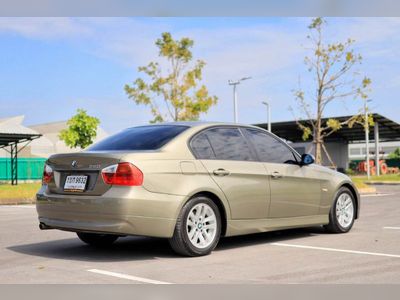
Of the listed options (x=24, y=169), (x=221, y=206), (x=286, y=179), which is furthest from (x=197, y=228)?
(x=24, y=169)

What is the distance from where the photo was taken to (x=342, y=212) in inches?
357

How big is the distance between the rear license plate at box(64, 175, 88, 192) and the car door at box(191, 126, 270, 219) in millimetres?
1311

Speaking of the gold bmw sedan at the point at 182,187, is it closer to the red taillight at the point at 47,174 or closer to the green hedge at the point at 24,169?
the red taillight at the point at 47,174

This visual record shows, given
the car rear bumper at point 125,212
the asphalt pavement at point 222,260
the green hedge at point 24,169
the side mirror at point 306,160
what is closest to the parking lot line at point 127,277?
the asphalt pavement at point 222,260

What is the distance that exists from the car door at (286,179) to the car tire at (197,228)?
1.05 metres

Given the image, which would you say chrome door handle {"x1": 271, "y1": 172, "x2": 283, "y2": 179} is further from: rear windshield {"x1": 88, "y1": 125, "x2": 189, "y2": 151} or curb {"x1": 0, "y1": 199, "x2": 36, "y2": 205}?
curb {"x1": 0, "y1": 199, "x2": 36, "y2": 205}

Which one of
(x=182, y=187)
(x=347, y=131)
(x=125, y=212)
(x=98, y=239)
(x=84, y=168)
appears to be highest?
(x=347, y=131)

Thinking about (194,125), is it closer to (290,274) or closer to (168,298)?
(290,274)

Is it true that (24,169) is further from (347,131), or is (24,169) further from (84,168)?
(84,168)

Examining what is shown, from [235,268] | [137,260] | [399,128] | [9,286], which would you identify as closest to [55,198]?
[137,260]

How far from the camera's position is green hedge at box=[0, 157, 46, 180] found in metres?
41.3

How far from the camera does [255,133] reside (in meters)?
8.09

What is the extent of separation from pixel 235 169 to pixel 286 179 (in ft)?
3.21

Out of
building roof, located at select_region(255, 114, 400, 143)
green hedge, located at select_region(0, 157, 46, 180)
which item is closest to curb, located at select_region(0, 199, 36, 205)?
green hedge, located at select_region(0, 157, 46, 180)
